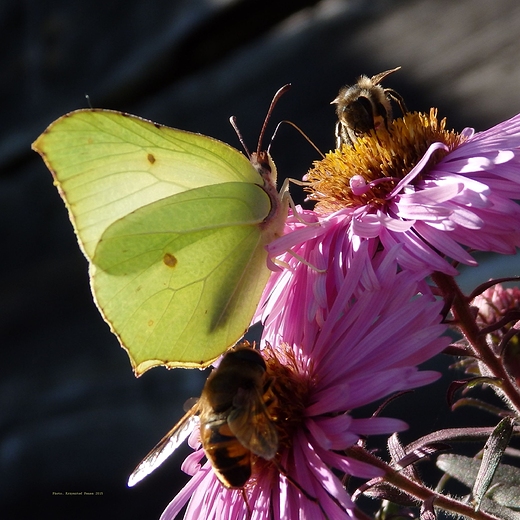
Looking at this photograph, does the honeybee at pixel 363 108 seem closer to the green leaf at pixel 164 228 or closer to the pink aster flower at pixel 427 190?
the pink aster flower at pixel 427 190

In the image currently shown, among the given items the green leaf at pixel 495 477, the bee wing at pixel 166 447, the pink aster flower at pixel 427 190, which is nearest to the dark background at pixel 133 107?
the green leaf at pixel 495 477

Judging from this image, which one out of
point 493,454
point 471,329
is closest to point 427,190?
point 471,329

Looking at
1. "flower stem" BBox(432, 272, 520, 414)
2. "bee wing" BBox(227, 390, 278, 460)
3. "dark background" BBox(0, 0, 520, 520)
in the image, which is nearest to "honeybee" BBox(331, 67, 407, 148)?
"flower stem" BBox(432, 272, 520, 414)

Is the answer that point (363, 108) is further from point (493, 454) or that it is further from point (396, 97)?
point (493, 454)

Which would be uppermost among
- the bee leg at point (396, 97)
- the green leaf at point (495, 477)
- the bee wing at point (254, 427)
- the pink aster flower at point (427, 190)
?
the bee leg at point (396, 97)

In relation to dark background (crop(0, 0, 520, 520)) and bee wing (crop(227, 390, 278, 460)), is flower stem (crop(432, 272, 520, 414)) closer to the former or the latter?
bee wing (crop(227, 390, 278, 460))

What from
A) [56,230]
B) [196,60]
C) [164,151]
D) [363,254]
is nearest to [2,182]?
[56,230]

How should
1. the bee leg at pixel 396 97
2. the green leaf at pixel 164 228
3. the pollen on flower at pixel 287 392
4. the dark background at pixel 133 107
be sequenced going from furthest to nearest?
1. the dark background at pixel 133 107
2. the bee leg at pixel 396 97
3. the green leaf at pixel 164 228
4. the pollen on flower at pixel 287 392
